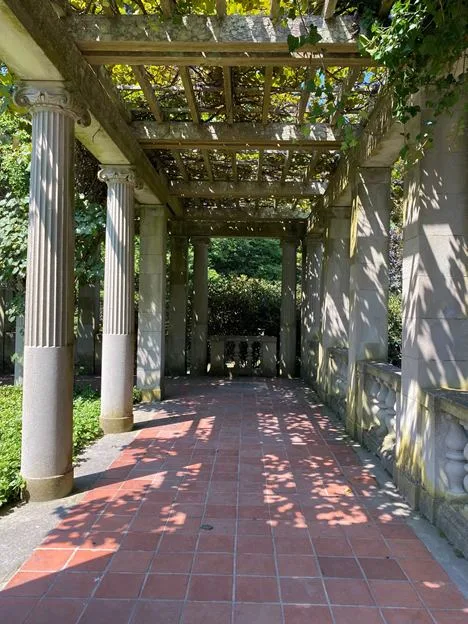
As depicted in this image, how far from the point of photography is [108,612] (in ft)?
7.86

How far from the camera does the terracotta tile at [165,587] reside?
2.54m

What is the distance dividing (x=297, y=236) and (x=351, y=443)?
670 cm

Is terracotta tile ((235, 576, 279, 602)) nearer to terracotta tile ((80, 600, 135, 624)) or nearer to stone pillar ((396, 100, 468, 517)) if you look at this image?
terracotta tile ((80, 600, 135, 624))

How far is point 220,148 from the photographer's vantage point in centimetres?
626

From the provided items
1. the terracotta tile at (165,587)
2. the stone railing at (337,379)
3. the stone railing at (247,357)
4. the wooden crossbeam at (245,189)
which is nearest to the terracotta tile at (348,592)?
the terracotta tile at (165,587)

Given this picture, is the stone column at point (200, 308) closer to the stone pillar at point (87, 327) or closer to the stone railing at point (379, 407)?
the stone pillar at point (87, 327)

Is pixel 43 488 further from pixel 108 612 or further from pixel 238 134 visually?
pixel 238 134

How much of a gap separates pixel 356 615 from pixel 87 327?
10.4m

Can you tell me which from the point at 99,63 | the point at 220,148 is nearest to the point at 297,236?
→ the point at 220,148

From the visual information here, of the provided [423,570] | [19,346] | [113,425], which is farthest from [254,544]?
[19,346]

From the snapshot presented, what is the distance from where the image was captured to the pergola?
372cm

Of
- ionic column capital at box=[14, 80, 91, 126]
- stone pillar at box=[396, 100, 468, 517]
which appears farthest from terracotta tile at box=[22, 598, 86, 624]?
ionic column capital at box=[14, 80, 91, 126]

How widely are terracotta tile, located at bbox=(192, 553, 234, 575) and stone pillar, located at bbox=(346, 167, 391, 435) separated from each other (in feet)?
10.5

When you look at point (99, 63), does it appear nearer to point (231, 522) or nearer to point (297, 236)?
point (231, 522)
